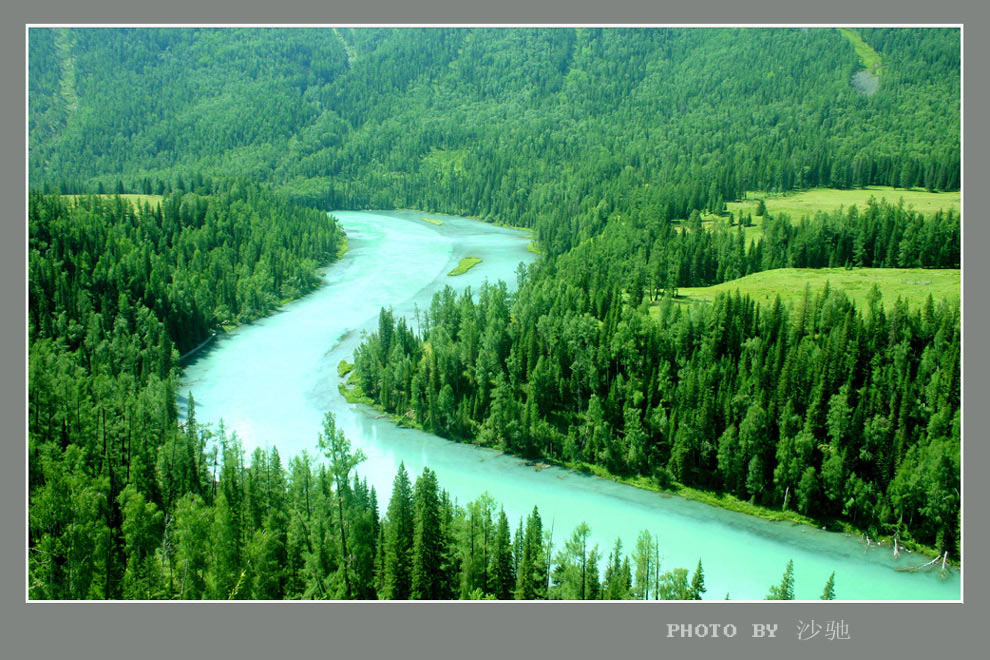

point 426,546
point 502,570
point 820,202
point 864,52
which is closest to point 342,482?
point 426,546

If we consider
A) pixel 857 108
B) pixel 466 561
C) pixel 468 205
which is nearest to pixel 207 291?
pixel 466 561

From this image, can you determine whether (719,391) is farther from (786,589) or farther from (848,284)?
(848,284)

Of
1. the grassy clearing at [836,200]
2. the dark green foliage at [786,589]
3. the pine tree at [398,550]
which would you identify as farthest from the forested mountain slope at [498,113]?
the pine tree at [398,550]

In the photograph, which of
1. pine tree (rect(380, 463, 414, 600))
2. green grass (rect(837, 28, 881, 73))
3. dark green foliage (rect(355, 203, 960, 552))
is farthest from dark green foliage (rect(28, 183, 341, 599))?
green grass (rect(837, 28, 881, 73))

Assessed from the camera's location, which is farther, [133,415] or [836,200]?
[836,200]

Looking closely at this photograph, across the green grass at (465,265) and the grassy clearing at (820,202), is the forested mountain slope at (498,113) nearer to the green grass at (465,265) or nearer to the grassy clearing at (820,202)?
the grassy clearing at (820,202)

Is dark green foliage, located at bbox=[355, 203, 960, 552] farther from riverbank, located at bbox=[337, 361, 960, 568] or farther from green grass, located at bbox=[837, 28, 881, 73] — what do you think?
green grass, located at bbox=[837, 28, 881, 73]
